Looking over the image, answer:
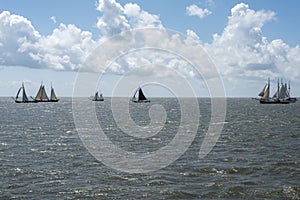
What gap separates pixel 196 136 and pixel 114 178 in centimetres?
3029

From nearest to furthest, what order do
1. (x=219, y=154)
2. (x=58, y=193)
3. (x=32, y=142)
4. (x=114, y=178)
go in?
(x=58, y=193) < (x=114, y=178) < (x=219, y=154) < (x=32, y=142)

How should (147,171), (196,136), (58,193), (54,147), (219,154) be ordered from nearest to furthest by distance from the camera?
(58,193), (147,171), (219,154), (54,147), (196,136)

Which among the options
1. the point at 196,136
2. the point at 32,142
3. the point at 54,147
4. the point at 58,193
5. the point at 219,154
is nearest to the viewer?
the point at 58,193

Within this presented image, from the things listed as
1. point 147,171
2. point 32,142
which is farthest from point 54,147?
point 147,171

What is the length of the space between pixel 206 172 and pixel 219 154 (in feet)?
30.3

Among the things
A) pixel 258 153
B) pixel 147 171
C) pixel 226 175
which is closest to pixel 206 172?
pixel 226 175

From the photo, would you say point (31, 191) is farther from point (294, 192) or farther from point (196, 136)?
point (196, 136)

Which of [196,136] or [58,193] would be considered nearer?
[58,193]

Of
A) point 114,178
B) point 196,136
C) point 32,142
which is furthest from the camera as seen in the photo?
point 196,136

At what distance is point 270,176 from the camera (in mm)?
30531

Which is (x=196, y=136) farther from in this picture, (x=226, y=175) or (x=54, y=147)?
(x=226, y=175)

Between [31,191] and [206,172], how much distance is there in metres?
14.1

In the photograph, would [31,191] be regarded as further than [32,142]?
No

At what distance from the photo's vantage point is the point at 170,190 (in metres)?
26.5
